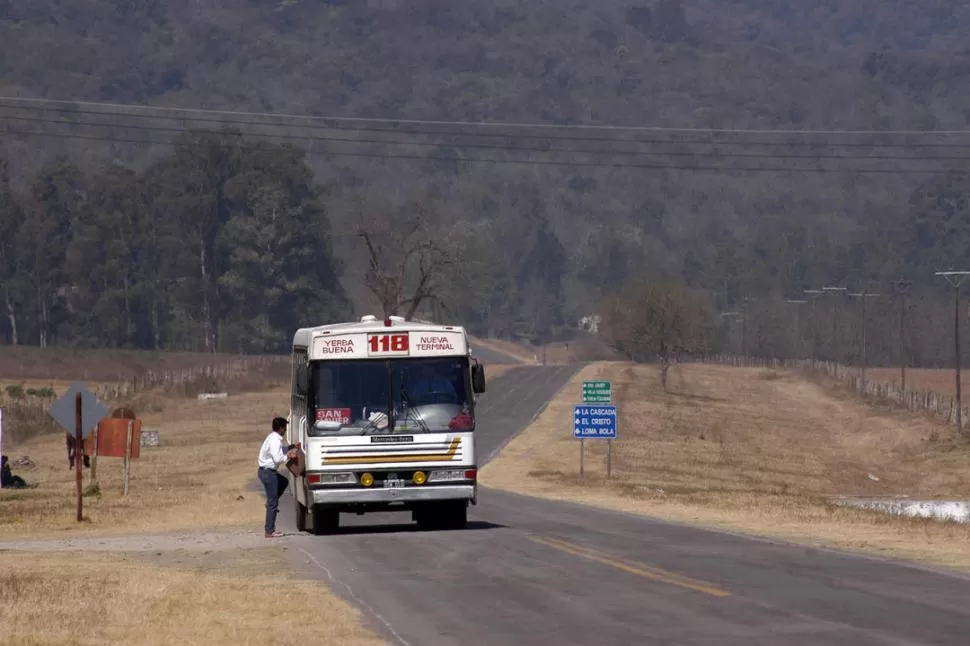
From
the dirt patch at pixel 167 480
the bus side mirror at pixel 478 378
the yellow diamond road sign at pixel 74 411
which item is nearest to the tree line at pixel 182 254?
the dirt patch at pixel 167 480

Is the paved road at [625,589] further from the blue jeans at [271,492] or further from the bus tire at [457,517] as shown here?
the blue jeans at [271,492]

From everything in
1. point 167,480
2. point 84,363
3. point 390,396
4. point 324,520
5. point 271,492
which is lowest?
point 167,480

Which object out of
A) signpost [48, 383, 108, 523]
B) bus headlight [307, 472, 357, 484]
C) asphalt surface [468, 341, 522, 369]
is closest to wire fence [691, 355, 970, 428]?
asphalt surface [468, 341, 522, 369]

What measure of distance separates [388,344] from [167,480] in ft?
86.6

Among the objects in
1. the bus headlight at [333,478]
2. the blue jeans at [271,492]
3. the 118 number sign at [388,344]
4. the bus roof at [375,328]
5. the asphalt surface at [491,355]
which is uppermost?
the asphalt surface at [491,355]

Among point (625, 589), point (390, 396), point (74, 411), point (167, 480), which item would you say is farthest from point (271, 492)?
point (167, 480)

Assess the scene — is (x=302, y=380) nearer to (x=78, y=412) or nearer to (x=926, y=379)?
(x=78, y=412)

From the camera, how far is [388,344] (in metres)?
27.7

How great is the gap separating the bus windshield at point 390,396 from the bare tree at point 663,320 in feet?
298

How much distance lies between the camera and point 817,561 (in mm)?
21672

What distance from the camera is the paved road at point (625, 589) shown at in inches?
608

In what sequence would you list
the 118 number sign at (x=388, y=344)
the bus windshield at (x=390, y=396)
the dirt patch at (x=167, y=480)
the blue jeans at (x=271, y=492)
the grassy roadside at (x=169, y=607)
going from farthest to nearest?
the dirt patch at (x=167, y=480), the blue jeans at (x=271, y=492), the 118 number sign at (x=388, y=344), the bus windshield at (x=390, y=396), the grassy roadside at (x=169, y=607)

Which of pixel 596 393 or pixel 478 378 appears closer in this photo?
pixel 478 378

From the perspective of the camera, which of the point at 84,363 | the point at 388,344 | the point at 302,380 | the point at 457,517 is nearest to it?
the point at 388,344
